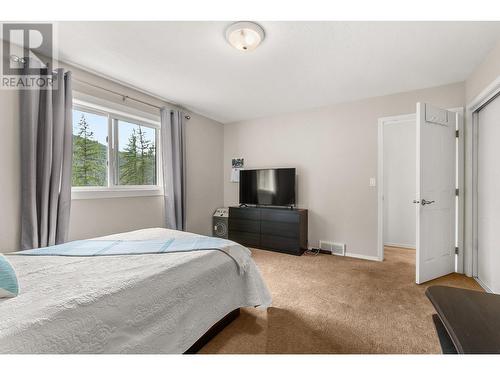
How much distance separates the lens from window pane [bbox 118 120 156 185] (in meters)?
3.01

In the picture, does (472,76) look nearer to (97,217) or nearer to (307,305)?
(307,305)

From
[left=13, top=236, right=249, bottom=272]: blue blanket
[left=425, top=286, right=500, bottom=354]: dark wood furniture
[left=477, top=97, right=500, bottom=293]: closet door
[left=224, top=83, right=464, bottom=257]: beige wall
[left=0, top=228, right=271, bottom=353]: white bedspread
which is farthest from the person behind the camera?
[left=224, top=83, right=464, bottom=257]: beige wall

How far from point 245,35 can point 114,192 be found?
2.35 meters

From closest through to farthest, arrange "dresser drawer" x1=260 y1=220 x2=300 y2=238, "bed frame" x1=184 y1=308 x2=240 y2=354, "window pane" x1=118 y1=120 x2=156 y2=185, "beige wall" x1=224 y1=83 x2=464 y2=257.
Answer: "bed frame" x1=184 y1=308 x2=240 y2=354 → "window pane" x1=118 y1=120 x2=156 y2=185 → "beige wall" x1=224 y1=83 x2=464 y2=257 → "dresser drawer" x1=260 y1=220 x2=300 y2=238

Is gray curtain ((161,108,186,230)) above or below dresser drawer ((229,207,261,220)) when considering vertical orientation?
above

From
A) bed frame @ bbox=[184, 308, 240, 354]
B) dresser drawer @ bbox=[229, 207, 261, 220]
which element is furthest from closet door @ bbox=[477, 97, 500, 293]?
dresser drawer @ bbox=[229, 207, 261, 220]

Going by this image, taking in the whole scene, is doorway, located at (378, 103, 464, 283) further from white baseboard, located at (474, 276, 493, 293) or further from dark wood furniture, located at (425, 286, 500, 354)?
dark wood furniture, located at (425, 286, 500, 354)

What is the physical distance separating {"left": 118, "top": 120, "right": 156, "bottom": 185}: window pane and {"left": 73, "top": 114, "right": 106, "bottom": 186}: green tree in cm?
23

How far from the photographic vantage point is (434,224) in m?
2.60

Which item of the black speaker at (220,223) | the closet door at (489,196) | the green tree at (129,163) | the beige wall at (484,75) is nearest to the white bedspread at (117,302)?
the green tree at (129,163)

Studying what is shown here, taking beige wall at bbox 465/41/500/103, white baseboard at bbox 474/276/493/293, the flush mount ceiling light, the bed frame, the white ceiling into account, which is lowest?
white baseboard at bbox 474/276/493/293

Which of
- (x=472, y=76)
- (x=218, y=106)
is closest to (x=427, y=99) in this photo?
(x=472, y=76)

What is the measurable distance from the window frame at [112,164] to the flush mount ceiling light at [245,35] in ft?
6.04

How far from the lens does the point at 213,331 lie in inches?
62.0
